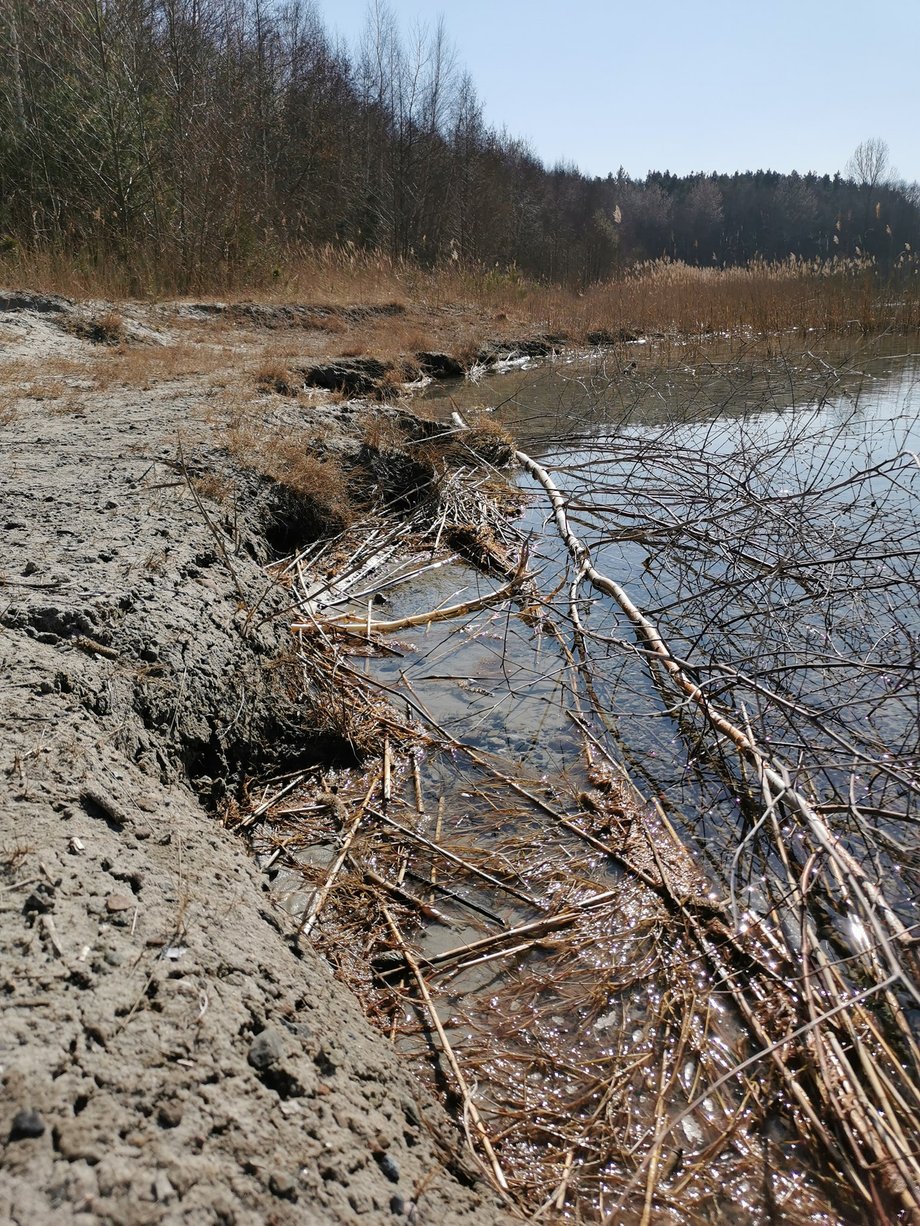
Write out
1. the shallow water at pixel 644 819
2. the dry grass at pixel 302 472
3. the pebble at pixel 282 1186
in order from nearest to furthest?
1. the pebble at pixel 282 1186
2. the shallow water at pixel 644 819
3. the dry grass at pixel 302 472

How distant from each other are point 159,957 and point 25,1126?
1.33 ft

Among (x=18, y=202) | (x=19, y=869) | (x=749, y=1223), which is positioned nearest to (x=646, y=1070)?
(x=749, y=1223)

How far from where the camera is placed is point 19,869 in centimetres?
143

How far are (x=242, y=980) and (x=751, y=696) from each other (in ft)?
8.18

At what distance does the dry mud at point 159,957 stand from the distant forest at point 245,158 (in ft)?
34.2

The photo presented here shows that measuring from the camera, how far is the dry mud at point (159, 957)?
41.1 inches

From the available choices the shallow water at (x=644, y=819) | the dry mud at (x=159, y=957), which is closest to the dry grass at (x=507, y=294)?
the shallow water at (x=644, y=819)

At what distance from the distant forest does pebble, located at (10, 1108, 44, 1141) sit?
1212cm

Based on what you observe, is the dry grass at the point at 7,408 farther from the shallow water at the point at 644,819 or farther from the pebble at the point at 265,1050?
the pebble at the point at 265,1050

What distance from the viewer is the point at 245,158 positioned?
17656 mm

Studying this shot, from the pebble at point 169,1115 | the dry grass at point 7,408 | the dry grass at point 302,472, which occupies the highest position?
the dry grass at point 7,408

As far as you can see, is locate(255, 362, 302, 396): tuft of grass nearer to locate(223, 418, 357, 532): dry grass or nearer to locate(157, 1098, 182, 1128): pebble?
locate(223, 418, 357, 532): dry grass

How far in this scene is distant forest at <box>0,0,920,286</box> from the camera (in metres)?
12.3

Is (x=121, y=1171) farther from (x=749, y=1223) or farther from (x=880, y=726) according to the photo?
(x=880, y=726)
